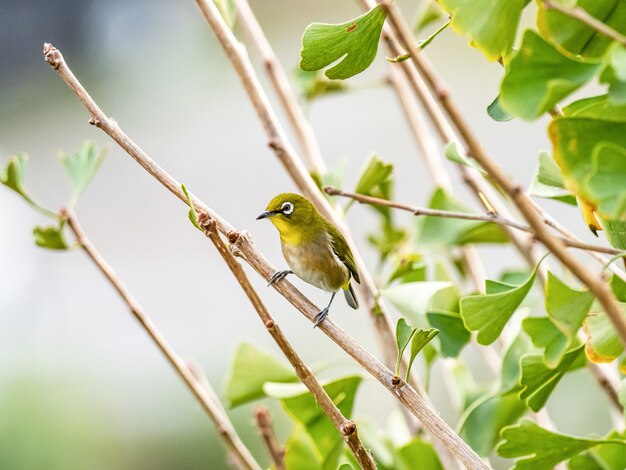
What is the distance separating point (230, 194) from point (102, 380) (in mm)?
849

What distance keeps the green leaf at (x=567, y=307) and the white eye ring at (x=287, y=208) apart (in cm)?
59

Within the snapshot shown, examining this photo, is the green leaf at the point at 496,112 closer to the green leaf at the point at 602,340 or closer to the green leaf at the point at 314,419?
the green leaf at the point at 602,340

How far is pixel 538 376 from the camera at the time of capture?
0.43 metres

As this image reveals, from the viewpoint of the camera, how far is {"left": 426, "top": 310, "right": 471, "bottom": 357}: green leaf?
0.57 metres

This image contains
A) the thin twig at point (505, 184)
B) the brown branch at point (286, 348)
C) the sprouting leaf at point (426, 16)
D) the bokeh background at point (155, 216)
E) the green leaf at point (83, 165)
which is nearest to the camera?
the thin twig at point (505, 184)

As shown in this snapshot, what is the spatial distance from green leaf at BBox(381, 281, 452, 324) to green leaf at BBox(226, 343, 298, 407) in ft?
0.43

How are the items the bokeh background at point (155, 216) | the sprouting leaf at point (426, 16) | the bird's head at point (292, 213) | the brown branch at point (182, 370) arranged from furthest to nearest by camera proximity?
1. the bokeh background at point (155, 216)
2. the bird's head at point (292, 213)
3. the sprouting leaf at point (426, 16)
4. the brown branch at point (182, 370)

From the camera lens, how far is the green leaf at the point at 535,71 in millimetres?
297

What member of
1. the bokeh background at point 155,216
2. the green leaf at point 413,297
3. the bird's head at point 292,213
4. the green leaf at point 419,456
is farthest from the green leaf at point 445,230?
the bokeh background at point 155,216

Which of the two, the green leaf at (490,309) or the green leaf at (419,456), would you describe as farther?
the green leaf at (419,456)

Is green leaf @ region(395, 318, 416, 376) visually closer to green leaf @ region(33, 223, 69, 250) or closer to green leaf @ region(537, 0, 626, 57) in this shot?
green leaf @ region(537, 0, 626, 57)

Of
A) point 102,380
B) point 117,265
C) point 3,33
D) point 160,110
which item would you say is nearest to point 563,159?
point 102,380

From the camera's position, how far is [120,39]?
3.85 meters

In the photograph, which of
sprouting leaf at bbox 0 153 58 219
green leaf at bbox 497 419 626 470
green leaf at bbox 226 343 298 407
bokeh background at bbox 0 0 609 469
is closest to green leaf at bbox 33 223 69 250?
sprouting leaf at bbox 0 153 58 219
